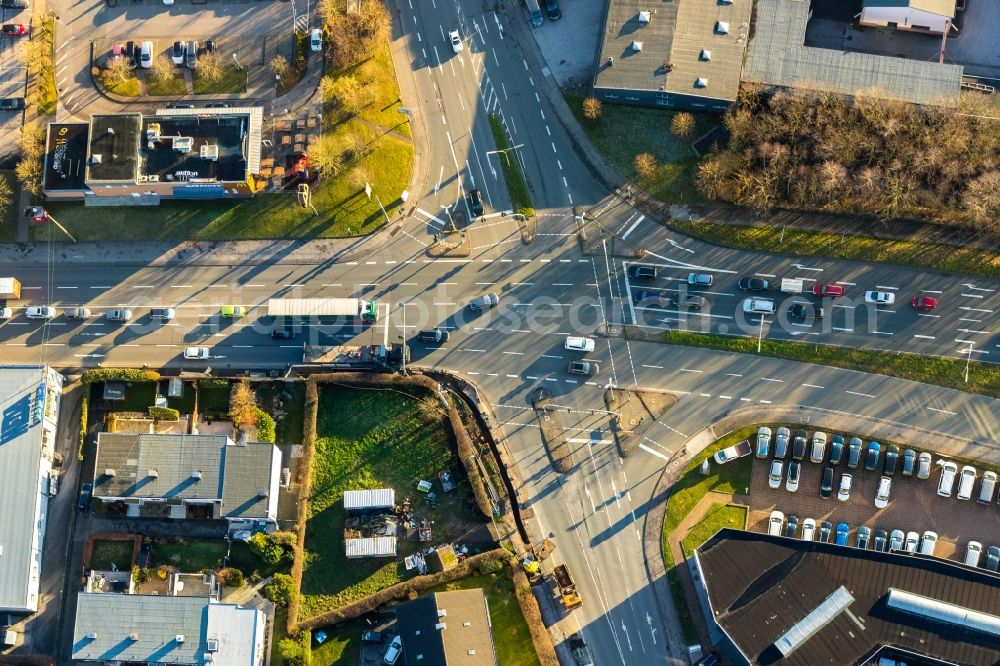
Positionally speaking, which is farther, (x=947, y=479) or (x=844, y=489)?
(x=844, y=489)

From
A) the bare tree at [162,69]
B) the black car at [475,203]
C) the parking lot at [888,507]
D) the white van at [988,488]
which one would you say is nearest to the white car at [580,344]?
the black car at [475,203]

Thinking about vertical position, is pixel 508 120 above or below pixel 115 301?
above

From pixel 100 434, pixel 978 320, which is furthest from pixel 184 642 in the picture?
pixel 978 320

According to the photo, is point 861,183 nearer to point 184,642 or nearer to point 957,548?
point 957,548

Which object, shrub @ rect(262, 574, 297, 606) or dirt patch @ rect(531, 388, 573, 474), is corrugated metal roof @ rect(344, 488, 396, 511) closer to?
shrub @ rect(262, 574, 297, 606)

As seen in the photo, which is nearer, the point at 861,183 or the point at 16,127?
the point at 861,183

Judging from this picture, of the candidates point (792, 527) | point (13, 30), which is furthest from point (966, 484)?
point (13, 30)

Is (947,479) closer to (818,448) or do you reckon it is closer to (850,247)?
(818,448)
